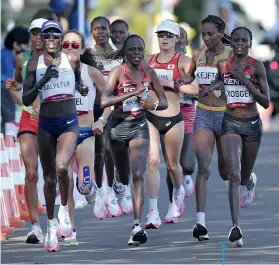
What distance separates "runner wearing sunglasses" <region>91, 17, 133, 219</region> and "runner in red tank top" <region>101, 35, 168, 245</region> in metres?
1.77

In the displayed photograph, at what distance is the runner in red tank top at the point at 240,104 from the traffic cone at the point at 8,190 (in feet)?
8.66

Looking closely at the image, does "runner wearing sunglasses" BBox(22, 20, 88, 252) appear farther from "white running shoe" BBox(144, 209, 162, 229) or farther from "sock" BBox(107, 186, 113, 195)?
"sock" BBox(107, 186, 113, 195)

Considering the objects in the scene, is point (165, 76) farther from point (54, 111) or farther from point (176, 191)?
point (54, 111)

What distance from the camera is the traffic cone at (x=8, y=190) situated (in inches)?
627

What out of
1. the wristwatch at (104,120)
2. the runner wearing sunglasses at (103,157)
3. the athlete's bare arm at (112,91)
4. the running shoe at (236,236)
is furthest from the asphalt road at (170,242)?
the athlete's bare arm at (112,91)

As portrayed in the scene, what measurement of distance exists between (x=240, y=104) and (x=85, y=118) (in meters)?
2.11

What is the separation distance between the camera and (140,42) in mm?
14680

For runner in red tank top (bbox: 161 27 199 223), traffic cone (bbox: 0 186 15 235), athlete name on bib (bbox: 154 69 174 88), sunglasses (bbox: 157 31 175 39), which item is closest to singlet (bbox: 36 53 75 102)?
traffic cone (bbox: 0 186 15 235)

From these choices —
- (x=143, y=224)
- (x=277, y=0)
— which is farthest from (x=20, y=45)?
(x=277, y=0)

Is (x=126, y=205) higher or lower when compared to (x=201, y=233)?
higher

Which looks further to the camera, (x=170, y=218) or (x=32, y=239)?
(x=170, y=218)

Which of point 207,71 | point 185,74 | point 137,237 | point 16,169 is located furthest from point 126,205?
point 137,237

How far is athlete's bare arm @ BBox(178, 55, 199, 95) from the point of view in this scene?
1580cm

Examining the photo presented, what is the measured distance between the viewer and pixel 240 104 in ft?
47.1
